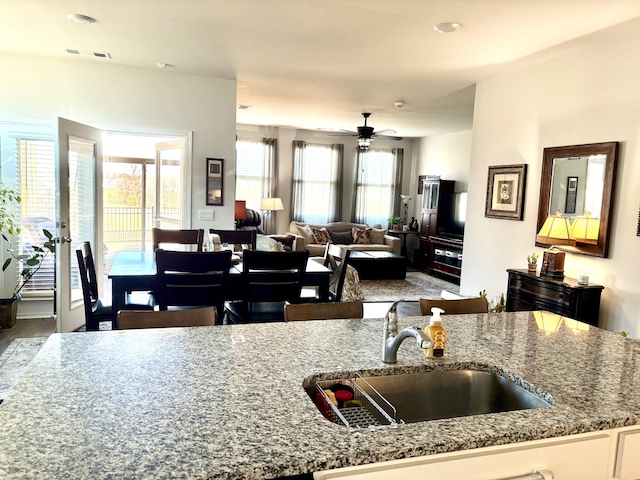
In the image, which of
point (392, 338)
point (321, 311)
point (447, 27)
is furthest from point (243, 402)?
point (447, 27)

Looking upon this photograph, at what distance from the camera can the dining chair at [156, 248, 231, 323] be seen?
286 cm

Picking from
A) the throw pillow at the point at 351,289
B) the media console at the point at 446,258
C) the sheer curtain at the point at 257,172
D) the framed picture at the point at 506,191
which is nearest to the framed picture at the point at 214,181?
the throw pillow at the point at 351,289

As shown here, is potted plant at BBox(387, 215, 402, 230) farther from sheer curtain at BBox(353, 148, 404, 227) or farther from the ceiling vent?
the ceiling vent

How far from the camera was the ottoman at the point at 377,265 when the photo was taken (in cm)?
779

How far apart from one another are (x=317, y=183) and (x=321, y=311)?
7647mm

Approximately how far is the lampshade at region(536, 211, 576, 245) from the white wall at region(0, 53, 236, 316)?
336cm

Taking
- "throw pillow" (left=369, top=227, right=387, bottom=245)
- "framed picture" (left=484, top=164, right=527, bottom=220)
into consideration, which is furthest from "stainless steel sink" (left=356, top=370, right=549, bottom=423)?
"throw pillow" (left=369, top=227, right=387, bottom=245)

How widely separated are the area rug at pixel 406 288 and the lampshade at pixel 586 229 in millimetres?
2889

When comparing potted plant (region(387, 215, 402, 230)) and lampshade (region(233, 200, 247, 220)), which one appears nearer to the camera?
lampshade (region(233, 200, 247, 220))

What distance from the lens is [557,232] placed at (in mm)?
3771

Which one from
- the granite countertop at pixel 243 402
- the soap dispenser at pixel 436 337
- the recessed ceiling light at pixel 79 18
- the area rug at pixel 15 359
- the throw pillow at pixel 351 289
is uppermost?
the recessed ceiling light at pixel 79 18

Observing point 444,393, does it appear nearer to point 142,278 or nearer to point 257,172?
point 142,278

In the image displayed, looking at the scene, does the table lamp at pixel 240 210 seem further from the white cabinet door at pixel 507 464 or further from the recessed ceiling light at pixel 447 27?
the white cabinet door at pixel 507 464

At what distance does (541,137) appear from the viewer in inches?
167
